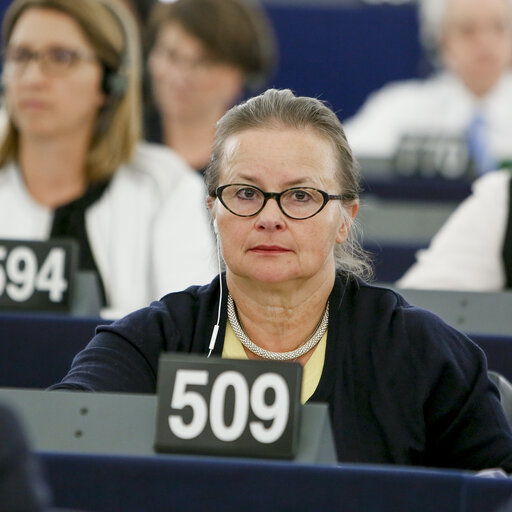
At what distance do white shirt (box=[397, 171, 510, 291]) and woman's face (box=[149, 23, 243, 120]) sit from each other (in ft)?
6.80

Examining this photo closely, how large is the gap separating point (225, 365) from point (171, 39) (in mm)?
3662

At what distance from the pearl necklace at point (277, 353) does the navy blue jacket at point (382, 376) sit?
2 centimetres

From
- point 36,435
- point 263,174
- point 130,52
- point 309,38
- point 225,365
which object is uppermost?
point 309,38

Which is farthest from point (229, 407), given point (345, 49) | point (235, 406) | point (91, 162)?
point (345, 49)

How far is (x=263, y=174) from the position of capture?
2168 mm

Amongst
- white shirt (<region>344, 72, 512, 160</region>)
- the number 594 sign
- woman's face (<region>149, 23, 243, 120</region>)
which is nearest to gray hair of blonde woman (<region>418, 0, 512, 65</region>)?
white shirt (<region>344, 72, 512, 160</region>)

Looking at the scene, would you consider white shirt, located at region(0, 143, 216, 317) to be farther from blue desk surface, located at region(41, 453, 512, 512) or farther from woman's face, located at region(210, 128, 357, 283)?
blue desk surface, located at region(41, 453, 512, 512)

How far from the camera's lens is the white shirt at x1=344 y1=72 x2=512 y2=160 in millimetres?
6484

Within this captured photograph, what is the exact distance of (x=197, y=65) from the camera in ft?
17.4

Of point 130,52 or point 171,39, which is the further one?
point 171,39

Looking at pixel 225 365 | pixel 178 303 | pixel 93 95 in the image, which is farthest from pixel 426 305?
pixel 93 95

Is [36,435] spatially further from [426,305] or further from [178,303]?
[426,305]

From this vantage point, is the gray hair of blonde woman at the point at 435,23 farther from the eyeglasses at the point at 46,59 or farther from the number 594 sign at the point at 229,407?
the number 594 sign at the point at 229,407

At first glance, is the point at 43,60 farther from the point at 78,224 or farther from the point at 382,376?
the point at 382,376
